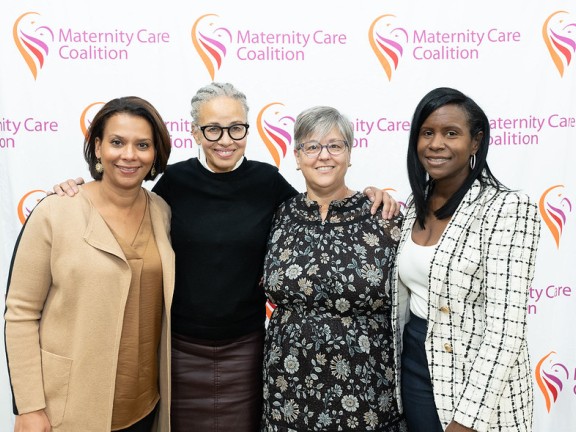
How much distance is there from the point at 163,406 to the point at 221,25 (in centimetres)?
169

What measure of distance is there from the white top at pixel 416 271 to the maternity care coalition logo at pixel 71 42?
1576 millimetres

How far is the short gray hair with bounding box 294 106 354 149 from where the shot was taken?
1689 millimetres

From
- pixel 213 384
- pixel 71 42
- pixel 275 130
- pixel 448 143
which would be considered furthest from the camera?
pixel 275 130

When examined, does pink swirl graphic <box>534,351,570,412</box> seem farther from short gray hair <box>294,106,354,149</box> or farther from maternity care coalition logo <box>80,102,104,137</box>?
maternity care coalition logo <box>80,102,104,137</box>

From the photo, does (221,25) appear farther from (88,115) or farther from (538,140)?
(538,140)

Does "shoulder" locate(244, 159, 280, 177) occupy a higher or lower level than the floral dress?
higher

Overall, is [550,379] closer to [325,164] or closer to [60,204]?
[325,164]

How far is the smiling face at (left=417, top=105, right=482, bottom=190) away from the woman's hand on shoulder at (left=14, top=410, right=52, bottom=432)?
1370 millimetres

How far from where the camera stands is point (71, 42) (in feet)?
7.80

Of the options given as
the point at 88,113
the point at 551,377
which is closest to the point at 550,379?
the point at 551,377

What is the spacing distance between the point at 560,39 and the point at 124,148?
2.12 meters

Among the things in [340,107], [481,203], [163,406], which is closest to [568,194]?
[340,107]

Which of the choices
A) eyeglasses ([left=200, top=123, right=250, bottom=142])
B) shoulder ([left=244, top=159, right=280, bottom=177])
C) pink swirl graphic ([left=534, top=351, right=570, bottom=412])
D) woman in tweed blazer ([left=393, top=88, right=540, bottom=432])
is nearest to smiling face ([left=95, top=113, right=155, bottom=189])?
eyeglasses ([left=200, top=123, right=250, bottom=142])

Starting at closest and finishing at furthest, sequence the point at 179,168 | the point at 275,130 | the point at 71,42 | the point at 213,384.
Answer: the point at 213,384, the point at 179,168, the point at 71,42, the point at 275,130
